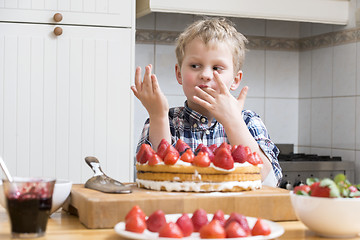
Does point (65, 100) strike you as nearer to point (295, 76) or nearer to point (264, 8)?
point (264, 8)

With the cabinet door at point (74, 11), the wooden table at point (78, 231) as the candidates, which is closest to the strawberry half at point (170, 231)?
the wooden table at point (78, 231)

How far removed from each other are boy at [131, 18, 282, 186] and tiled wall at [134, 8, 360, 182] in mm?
1096

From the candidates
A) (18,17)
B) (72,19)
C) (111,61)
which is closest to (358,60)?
(111,61)

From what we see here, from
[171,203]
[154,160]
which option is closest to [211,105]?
[154,160]

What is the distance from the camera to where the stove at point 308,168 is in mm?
2628

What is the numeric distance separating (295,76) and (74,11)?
1.38m

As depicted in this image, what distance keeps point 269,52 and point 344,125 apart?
59 cm

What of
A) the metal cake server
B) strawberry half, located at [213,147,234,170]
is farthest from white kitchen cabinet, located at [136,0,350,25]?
strawberry half, located at [213,147,234,170]

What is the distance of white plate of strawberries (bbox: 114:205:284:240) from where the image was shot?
854 mm

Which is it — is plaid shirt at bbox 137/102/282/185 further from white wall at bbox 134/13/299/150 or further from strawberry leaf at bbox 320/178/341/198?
white wall at bbox 134/13/299/150

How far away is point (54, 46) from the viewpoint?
2.44 metres

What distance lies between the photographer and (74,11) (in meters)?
2.45

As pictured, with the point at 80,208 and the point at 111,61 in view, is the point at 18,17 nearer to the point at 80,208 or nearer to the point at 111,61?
the point at 111,61

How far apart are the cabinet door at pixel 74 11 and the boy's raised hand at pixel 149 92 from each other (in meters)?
1.10
